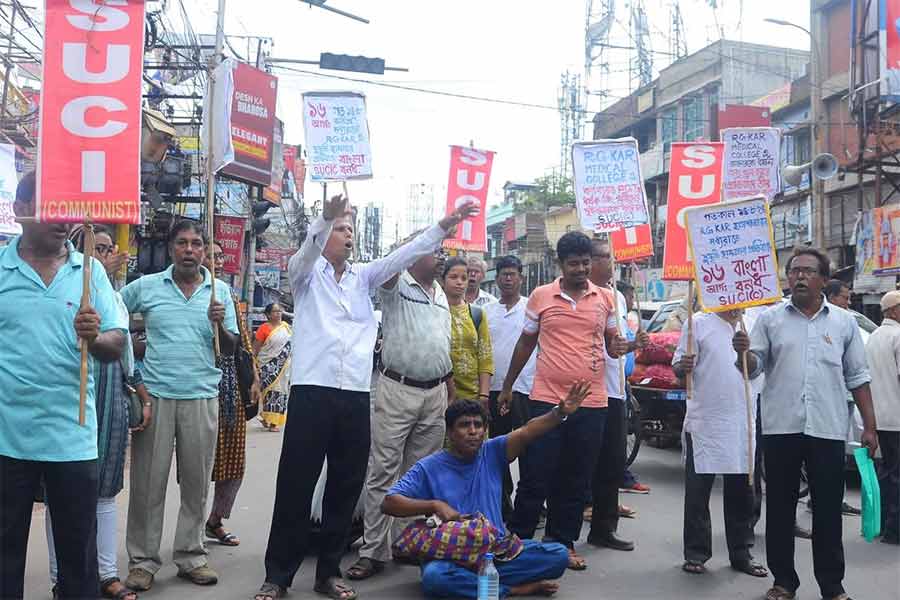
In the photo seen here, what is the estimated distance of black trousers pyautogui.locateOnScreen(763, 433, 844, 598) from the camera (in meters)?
4.79

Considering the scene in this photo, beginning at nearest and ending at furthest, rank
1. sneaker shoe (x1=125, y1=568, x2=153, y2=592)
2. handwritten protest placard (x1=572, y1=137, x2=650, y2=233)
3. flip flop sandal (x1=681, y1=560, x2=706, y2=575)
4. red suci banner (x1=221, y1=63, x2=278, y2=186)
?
sneaker shoe (x1=125, y1=568, x2=153, y2=592) < flip flop sandal (x1=681, y1=560, x2=706, y2=575) < handwritten protest placard (x1=572, y1=137, x2=650, y2=233) < red suci banner (x1=221, y1=63, x2=278, y2=186)

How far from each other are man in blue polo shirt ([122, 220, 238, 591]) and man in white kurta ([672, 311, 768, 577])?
9.68 feet

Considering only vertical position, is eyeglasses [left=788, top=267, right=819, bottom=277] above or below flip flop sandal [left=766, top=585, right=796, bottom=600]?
above

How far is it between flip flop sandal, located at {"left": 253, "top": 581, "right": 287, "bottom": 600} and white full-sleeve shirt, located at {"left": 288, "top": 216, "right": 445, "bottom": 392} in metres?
1.08

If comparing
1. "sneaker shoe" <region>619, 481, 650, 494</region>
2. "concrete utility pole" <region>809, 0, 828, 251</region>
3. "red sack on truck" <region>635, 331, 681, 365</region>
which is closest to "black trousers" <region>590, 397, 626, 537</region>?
"sneaker shoe" <region>619, 481, 650, 494</region>

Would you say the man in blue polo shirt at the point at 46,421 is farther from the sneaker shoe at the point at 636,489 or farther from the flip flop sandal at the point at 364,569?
the sneaker shoe at the point at 636,489

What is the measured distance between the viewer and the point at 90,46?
388 centimetres

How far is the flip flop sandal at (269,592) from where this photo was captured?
15.3ft

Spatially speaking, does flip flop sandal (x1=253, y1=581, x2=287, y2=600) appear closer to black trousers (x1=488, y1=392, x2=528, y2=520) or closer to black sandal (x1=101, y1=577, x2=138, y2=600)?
black sandal (x1=101, y1=577, x2=138, y2=600)

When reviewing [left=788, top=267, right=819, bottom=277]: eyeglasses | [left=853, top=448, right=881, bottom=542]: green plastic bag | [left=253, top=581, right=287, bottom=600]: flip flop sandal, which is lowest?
[left=253, top=581, right=287, bottom=600]: flip flop sandal

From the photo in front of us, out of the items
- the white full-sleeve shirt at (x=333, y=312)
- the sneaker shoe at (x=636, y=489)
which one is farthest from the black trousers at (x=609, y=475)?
the sneaker shoe at (x=636, y=489)

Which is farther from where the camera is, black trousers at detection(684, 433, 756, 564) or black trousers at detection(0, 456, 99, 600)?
black trousers at detection(684, 433, 756, 564)

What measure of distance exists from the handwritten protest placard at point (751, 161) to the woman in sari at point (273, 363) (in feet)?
22.6

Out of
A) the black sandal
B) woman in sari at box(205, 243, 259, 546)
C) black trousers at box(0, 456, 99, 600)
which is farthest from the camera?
woman in sari at box(205, 243, 259, 546)
